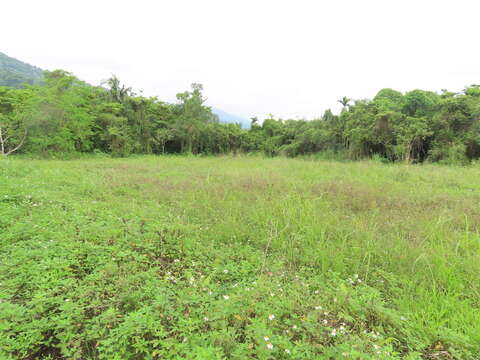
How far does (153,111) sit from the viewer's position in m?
20.0

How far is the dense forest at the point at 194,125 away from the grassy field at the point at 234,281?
444 inches

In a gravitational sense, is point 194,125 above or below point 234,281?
above

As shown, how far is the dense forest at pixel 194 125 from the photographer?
1205 cm

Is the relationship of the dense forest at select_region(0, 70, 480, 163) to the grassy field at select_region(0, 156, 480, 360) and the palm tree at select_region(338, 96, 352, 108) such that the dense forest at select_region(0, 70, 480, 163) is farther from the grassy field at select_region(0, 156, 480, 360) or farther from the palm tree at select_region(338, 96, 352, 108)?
the grassy field at select_region(0, 156, 480, 360)

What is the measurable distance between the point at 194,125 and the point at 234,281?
1944cm

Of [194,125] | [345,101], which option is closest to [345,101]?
[345,101]

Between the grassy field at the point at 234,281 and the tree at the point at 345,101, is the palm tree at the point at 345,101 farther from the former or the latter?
the grassy field at the point at 234,281

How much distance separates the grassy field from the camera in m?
1.42

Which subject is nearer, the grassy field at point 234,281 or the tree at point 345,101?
the grassy field at point 234,281

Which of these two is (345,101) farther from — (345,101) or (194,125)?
(194,125)

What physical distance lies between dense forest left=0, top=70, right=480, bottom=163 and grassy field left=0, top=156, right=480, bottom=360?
1127 cm

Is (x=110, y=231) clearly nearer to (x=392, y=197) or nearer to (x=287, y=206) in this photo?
(x=287, y=206)

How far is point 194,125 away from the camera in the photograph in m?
20.1

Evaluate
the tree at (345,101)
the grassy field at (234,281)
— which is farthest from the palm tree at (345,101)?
the grassy field at (234,281)
